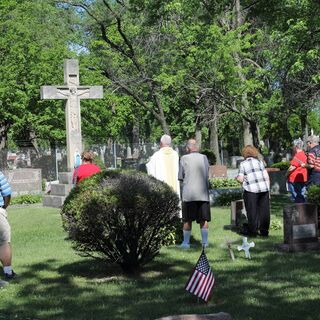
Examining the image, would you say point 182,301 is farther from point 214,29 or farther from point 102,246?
point 214,29

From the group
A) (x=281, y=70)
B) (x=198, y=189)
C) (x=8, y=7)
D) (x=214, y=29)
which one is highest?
(x=8, y=7)

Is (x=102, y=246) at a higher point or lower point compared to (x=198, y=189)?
lower

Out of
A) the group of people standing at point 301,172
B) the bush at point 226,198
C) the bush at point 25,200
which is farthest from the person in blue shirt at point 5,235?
the bush at point 25,200

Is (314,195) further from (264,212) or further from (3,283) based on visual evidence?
(3,283)

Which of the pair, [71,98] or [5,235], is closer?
[5,235]

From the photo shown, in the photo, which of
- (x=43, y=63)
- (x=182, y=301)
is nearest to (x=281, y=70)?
(x=182, y=301)

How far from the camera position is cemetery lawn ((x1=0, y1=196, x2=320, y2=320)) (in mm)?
6168

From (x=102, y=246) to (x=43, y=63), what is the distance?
90.2ft

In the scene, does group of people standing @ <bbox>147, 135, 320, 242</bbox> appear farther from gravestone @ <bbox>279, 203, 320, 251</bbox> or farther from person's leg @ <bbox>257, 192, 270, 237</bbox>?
gravestone @ <bbox>279, 203, 320, 251</bbox>

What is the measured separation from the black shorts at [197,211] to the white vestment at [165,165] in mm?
965

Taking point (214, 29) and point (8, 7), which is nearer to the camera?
point (214, 29)

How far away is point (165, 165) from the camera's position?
1061 cm

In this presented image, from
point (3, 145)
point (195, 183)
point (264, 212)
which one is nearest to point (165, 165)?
point (195, 183)

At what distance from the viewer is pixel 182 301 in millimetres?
6523
